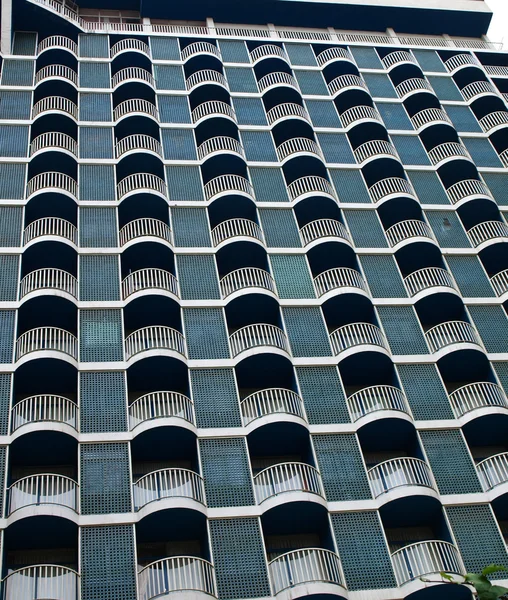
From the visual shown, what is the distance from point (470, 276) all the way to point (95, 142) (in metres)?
18.0

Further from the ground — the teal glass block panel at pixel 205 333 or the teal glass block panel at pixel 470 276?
the teal glass block panel at pixel 470 276

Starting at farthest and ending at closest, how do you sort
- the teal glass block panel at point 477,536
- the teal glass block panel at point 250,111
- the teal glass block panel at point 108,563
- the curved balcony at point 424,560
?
the teal glass block panel at point 250,111 → the teal glass block panel at point 477,536 → the curved balcony at point 424,560 → the teal glass block panel at point 108,563

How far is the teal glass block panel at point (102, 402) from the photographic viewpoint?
86.0ft

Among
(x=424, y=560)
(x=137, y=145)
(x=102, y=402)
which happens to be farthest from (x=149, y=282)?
(x=424, y=560)

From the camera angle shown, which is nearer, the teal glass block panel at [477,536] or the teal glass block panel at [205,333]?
the teal glass block panel at [477,536]

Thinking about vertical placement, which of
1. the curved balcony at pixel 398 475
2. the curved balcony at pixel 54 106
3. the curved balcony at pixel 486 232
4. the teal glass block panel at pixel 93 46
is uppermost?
the teal glass block panel at pixel 93 46

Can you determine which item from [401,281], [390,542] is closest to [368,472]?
[390,542]

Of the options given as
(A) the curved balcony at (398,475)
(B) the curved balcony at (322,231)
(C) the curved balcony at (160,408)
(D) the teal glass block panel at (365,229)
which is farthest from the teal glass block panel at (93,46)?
(A) the curved balcony at (398,475)

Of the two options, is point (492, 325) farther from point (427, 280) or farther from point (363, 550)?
point (363, 550)

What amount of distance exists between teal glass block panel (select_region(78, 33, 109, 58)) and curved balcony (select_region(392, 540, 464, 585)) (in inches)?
1195

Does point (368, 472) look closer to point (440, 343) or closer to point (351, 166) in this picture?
point (440, 343)

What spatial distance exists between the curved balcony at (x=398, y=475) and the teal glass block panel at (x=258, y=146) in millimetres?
17178

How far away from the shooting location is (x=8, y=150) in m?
36.1

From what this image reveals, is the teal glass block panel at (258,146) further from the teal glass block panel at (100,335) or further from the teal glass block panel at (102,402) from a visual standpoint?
the teal glass block panel at (102,402)
